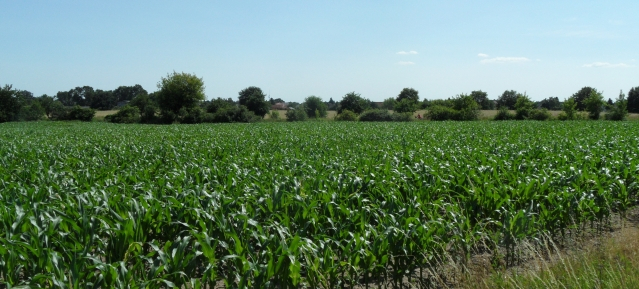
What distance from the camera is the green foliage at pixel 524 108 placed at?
55359 millimetres

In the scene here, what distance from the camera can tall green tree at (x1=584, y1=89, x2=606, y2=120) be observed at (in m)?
56.6

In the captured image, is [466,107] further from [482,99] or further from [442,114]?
[482,99]

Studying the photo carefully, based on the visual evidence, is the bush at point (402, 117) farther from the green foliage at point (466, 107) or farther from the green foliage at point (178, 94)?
the green foliage at point (178, 94)

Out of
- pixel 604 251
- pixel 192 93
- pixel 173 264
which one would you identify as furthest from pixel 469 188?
pixel 192 93

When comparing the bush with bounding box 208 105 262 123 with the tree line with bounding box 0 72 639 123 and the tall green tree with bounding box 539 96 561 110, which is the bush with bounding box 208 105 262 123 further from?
the tall green tree with bounding box 539 96 561 110

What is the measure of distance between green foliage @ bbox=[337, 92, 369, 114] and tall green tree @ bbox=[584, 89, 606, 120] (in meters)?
A: 31.2

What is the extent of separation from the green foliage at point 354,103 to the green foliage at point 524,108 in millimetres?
23656

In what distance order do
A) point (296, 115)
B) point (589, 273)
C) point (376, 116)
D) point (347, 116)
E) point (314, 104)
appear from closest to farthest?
point (589, 273) < point (376, 116) < point (347, 116) < point (296, 115) < point (314, 104)

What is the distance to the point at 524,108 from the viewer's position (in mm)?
56438

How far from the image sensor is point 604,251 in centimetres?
569

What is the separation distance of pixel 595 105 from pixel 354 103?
33.8 m

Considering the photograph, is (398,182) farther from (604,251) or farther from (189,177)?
(189,177)

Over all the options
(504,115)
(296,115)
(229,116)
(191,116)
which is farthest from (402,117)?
(191,116)

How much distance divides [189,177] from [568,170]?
6.75 meters
